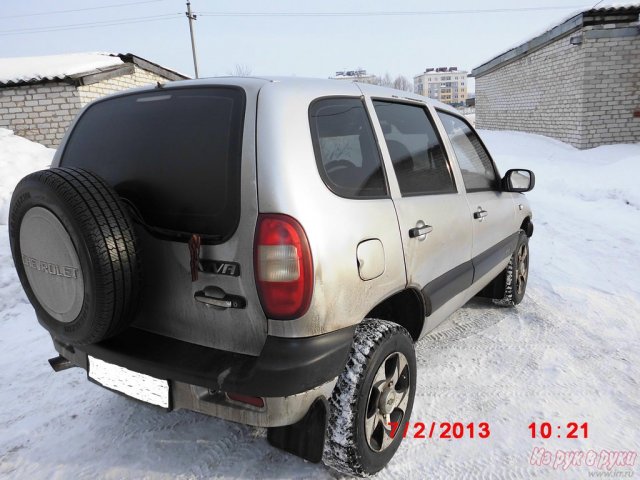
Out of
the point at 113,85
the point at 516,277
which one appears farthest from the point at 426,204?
the point at 113,85

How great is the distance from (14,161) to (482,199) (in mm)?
8593

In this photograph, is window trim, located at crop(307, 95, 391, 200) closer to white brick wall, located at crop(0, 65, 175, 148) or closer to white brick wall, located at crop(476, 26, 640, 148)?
white brick wall, located at crop(0, 65, 175, 148)

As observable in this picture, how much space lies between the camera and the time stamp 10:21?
234 cm

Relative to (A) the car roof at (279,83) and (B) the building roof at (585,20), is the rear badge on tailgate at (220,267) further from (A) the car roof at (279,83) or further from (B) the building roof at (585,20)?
(B) the building roof at (585,20)

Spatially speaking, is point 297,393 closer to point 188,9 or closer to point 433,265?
point 433,265

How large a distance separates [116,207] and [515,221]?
3151mm

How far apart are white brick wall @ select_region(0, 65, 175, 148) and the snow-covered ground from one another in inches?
298

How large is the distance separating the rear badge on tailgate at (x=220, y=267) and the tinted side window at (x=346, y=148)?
1.61 ft

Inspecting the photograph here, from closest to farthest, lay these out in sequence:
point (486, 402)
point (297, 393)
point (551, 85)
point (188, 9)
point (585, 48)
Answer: point (297, 393) < point (486, 402) < point (585, 48) < point (551, 85) < point (188, 9)

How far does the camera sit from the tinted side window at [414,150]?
7.59ft

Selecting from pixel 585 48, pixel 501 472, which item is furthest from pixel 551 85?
pixel 501 472

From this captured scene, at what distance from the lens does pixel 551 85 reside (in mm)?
13117

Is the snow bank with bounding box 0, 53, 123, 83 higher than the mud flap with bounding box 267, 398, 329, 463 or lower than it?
higher

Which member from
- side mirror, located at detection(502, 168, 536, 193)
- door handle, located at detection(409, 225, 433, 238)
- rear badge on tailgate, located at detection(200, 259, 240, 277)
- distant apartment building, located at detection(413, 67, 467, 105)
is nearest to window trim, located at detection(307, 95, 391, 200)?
door handle, located at detection(409, 225, 433, 238)
